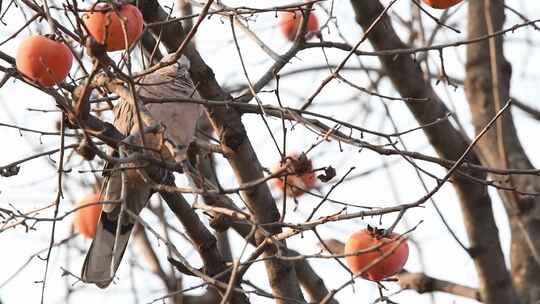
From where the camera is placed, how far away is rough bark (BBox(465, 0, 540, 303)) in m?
4.27

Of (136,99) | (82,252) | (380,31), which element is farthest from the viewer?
(82,252)

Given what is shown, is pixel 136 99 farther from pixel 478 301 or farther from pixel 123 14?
pixel 478 301

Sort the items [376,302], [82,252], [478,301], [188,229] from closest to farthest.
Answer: [376,302]
[188,229]
[478,301]
[82,252]

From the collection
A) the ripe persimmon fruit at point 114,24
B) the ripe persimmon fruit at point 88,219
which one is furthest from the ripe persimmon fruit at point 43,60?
the ripe persimmon fruit at point 88,219

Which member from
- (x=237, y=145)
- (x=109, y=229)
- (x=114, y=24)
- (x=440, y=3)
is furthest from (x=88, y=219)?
(x=440, y=3)

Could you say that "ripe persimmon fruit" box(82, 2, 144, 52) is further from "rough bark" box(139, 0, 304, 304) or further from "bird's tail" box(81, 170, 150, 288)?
"bird's tail" box(81, 170, 150, 288)

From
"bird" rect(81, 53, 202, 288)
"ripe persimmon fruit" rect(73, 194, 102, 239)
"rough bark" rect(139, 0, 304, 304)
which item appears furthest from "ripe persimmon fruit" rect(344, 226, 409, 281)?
"ripe persimmon fruit" rect(73, 194, 102, 239)

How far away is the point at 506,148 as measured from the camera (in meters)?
4.41

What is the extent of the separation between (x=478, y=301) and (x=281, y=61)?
147 centimetres

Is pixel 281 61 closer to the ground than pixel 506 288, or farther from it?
farther from it

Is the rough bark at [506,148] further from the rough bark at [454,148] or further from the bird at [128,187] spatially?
the bird at [128,187]

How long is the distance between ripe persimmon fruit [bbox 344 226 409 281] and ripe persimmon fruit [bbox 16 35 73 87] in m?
0.90

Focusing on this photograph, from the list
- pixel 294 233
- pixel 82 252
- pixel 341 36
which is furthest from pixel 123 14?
pixel 82 252

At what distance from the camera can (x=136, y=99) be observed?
7.52 ft
